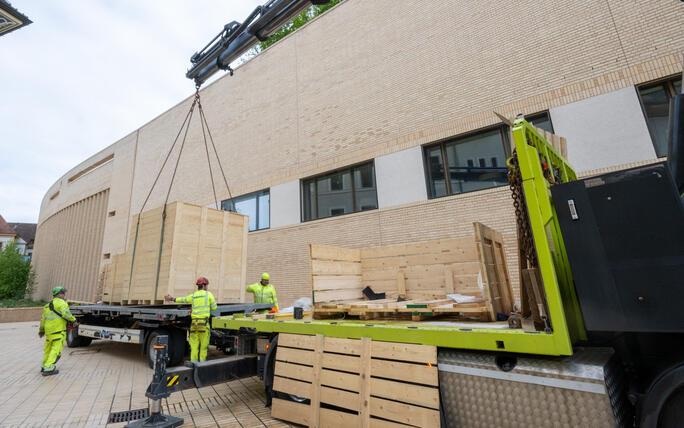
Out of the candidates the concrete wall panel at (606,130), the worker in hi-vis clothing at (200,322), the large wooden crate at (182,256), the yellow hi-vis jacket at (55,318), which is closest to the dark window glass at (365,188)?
the large wooden crate at (182,256)

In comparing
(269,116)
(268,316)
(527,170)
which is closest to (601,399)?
(527,170)

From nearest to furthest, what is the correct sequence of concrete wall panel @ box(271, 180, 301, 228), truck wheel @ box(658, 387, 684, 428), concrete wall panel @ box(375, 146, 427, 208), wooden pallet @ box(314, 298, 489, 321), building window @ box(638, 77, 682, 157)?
truck wheel @ box(658, 387, 684, 428), wooden pallet @ box(314, 298, 489, 321), building window @ box(638, 77, 682, 157), concrete wall panel @ box(375, 146, 427, 208), concrete wall panel @ box(271, 180, 301, 228)

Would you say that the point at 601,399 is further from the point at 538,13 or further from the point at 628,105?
the point at 538,13

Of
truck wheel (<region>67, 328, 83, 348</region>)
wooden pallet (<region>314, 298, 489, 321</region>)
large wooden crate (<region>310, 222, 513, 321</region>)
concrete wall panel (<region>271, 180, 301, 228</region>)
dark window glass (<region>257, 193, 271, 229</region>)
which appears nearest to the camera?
wooden pallet (<region>314, 298, 489, 321</region>)

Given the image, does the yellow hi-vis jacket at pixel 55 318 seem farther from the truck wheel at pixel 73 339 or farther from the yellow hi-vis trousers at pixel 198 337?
the truck wheel at pixel 73 339

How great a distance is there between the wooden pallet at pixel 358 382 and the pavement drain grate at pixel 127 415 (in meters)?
1.92

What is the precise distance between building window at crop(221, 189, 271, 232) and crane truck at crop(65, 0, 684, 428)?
10.4 metres

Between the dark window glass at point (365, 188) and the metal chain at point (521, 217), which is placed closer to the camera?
the metal chain at point (521, 217)

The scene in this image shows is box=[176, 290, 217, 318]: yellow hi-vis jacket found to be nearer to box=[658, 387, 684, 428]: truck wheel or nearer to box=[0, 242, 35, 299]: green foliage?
box=[658, 387, 684, 428]: truck wheel

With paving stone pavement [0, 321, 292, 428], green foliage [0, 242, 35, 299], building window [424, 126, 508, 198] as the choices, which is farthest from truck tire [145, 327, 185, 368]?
green foliage [0, 242, 35, 299]

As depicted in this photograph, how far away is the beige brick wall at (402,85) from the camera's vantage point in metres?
7.52

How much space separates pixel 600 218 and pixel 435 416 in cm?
189

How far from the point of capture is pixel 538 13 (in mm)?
8430

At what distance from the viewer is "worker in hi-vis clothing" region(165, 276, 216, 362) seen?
588 cm
